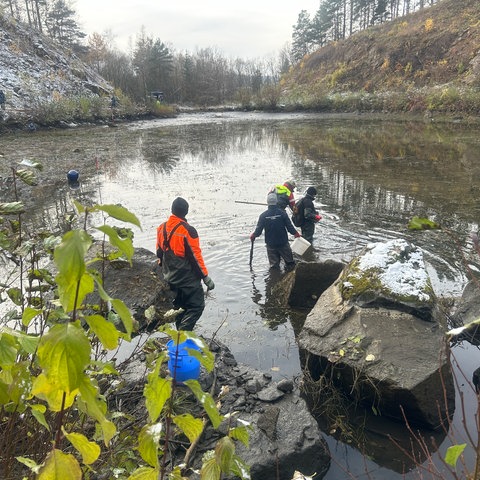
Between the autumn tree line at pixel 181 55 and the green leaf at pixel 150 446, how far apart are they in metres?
51.4

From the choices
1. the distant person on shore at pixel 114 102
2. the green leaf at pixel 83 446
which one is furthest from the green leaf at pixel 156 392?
the distant person on shore at pixel 114 102

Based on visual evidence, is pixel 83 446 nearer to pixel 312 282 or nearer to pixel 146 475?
pixel 146 475

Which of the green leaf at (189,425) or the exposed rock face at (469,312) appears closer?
the green leaf at (189,425)

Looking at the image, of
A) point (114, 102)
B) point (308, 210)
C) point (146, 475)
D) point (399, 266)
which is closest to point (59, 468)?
point (146, 475)

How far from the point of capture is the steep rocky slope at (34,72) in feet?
109

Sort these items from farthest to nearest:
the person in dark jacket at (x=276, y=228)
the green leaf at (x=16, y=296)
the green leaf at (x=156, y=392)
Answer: the person in dark jacket at (x=276, y=228)
the green leaf at (x=16, y=296)
the green leaf at (x=156, y=392)

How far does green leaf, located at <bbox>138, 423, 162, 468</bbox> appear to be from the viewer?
1205 millimetres

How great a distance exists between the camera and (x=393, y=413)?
4551 mm

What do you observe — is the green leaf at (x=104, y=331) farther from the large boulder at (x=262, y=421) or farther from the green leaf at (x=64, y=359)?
the large boulder at (x=262, y=421)

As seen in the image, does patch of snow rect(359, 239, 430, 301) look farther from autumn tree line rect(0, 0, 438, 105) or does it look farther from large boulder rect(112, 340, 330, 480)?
autumn tree line rect(0, 0, 438, 105)

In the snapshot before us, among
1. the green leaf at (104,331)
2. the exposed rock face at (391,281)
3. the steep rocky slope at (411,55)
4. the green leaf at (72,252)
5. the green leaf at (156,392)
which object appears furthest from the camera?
the steep rocky slope at (411,55)

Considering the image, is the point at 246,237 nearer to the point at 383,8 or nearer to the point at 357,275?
the point at 357,275

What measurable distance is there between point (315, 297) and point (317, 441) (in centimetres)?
326

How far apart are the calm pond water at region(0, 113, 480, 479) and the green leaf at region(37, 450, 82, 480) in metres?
0.57
